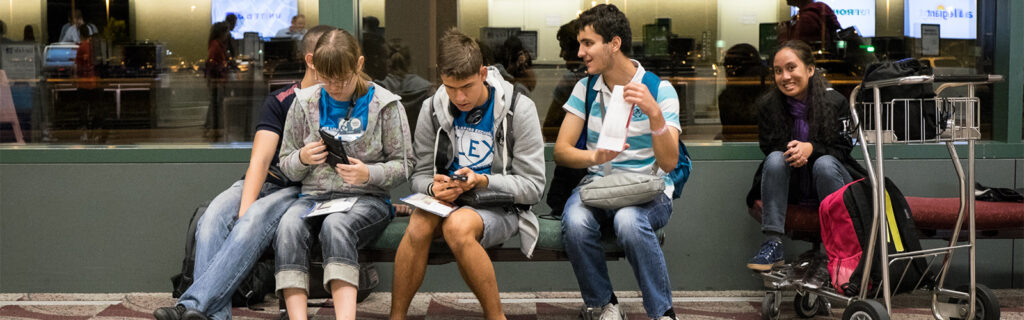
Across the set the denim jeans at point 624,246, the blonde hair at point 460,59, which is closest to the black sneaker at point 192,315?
the blonde hair at point 460,59

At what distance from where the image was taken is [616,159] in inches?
167

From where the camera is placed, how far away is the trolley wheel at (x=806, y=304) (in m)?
4.52

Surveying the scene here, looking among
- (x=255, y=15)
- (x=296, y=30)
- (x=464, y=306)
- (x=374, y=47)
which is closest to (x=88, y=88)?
(x=255, y=15)

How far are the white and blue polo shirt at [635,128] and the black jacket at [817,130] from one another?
0.65m

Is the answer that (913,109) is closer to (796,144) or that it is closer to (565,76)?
(796,144)

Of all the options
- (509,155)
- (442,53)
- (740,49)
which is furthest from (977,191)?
(442,53)

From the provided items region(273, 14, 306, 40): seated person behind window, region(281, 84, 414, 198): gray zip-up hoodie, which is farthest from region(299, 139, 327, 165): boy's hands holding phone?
region(273, 14, 306, 40): seated person behind window

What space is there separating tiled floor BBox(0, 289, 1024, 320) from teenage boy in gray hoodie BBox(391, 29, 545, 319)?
76cm

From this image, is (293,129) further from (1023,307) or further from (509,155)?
(1023,307)

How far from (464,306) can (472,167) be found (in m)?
1.07

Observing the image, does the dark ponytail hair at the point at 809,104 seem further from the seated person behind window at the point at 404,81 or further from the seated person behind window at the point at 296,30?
the seated person behind window at the point at 296,30

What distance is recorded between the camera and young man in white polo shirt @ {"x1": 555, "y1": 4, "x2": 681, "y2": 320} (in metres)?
3.90

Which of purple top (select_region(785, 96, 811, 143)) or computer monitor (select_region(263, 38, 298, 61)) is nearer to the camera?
purple top (select_region(785, 96, 811, 143))

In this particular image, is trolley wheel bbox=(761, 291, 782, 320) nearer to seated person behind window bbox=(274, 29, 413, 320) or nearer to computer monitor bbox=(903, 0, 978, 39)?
seated person behind window bbox=(274, 29, 413, 320)
